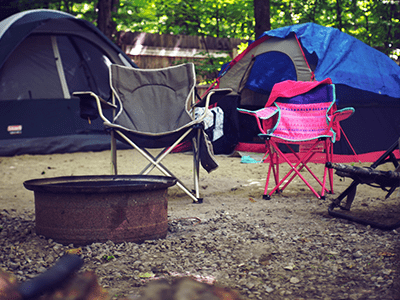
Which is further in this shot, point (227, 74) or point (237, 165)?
point (227, 74)

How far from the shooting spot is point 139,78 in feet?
11.1

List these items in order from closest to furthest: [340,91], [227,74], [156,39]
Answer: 1. [340,91]
2. [227,74]
3. [156,39]

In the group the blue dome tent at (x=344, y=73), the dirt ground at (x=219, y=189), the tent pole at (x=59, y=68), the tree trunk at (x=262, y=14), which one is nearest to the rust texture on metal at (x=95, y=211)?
the dirt ground at (x=219, y=189)

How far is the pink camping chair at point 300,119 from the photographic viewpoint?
10.2 ft

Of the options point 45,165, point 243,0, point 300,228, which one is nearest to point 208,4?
point 243,0

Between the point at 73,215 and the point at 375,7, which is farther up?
the point at 375,7

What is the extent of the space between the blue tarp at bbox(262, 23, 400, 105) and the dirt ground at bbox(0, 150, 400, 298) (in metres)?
0.97

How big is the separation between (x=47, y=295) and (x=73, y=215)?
1107mm

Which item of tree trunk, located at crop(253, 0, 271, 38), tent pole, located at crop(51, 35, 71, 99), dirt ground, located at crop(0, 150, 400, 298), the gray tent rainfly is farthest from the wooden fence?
dirt ground, located at crop(0, 150, 400, 298)

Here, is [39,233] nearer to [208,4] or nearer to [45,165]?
[45,165]

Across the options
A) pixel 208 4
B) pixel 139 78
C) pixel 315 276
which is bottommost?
pixel 315 276

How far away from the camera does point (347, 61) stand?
4711mm

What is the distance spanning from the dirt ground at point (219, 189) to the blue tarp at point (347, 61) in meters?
0.97

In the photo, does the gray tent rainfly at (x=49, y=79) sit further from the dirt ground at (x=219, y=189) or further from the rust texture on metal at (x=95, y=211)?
the rust texture on metal at (x=95, y=211)
